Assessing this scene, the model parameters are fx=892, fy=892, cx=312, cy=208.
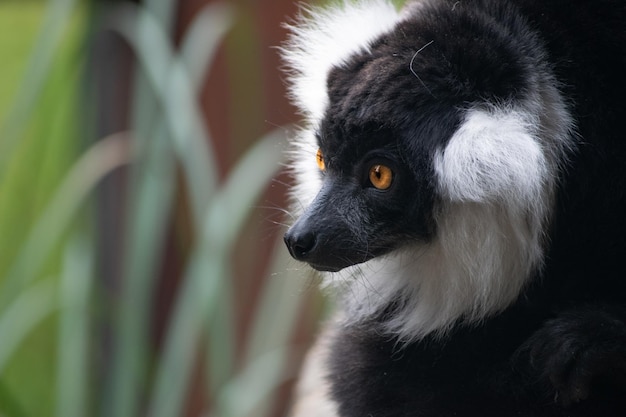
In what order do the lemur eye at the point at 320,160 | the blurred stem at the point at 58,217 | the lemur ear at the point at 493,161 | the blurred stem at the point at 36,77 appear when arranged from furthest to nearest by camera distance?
the blurred stem at the point at 58,217 < the blurred stem at the point at 36,77 < the lemur eye at the point at 320,160 < the lemur ear at the point at 493,161

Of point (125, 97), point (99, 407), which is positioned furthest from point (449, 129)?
point (125, 97)

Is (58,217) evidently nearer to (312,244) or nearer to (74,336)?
(74,336)

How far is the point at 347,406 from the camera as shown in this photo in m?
1.46

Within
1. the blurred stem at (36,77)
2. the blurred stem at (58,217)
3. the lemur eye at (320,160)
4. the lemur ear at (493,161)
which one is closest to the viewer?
the lemur ear at (493,161)

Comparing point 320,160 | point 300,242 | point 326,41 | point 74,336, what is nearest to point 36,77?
point 74,336

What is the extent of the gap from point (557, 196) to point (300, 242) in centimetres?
38

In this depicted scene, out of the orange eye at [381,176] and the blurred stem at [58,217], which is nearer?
the orange eye at [381,176]

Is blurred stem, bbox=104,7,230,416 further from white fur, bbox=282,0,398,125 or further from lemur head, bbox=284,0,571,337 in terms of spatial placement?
lemur head, bbox=284,0,571,337

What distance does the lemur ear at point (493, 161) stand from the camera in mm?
1212

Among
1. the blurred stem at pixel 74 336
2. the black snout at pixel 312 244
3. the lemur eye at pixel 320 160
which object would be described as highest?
the lemur eye at pixel 320 160

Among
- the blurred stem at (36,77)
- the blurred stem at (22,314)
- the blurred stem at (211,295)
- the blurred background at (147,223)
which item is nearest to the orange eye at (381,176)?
the blurred background at (147,223)

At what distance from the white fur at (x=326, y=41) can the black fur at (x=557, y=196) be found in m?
0.10

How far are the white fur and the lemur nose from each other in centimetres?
22

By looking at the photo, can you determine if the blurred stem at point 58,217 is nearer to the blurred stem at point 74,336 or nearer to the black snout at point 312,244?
the blurred stem at point 74,336
